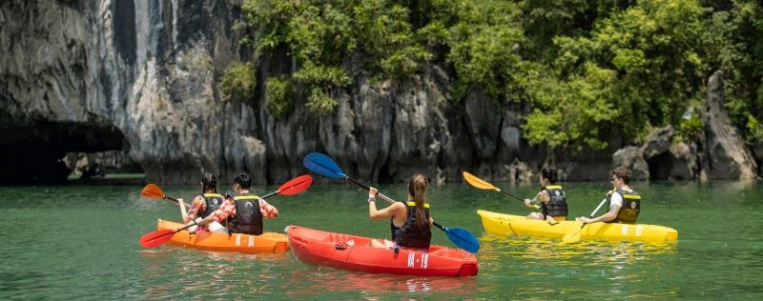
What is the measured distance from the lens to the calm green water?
1349 centimetres

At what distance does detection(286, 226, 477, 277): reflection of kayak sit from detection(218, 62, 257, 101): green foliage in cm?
3117

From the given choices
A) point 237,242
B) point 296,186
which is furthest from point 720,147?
point 237,242

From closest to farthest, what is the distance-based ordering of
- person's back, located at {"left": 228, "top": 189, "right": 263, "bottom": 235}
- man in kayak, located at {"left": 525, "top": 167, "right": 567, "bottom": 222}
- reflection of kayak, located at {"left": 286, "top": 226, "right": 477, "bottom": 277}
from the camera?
reflection of kayak, located at {"left": 286, "top": 226, "right": 477, "bottom": 277}, person's back, located at {"left": 228, "top": 189, "right": 263, "bottom": 235}, man in kayak, located at {"left": 525, "top": 167, "right": 567, "bottom": 222}

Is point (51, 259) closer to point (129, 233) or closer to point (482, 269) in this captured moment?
point (129, 233)

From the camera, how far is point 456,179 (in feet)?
149

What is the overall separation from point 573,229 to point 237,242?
611 centimetres

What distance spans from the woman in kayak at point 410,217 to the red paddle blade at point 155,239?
4.91 m

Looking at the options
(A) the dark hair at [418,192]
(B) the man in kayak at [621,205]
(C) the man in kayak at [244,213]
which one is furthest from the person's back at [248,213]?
(B) the man in kayak at [621,205]

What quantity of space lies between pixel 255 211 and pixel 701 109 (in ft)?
96.4

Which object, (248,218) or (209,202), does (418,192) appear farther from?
(209,202)

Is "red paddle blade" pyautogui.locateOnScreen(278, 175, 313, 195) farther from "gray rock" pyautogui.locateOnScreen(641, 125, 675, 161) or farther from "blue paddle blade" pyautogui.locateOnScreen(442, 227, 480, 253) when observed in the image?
"gray rock" pyautogui.locateOnScreen(641, 125, 675, 161)

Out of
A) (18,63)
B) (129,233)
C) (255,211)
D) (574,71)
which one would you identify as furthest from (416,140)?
(255,211)

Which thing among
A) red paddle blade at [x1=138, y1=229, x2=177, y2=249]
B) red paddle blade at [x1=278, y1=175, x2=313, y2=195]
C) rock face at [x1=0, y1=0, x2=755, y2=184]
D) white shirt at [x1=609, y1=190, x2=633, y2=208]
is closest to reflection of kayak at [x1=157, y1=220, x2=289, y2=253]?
red paddle blade at [x1=138, y1=229, x2=177, y2=249]

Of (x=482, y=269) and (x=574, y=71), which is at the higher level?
(x=574, y=71)
